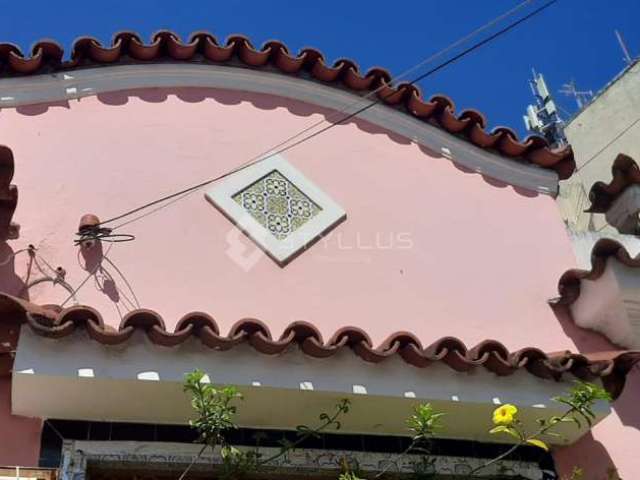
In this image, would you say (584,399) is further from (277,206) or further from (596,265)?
(277,206)

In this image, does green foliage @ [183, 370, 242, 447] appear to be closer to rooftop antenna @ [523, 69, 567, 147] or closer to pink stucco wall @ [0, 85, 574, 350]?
pink stucco wall @ [0, 85, 574, 350]

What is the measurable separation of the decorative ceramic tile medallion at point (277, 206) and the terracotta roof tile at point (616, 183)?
1722 millimetres

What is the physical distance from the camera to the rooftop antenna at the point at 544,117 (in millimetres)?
13121

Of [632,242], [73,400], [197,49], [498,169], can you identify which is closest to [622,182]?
[632,242]

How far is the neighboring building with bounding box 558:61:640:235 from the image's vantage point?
1112 cm

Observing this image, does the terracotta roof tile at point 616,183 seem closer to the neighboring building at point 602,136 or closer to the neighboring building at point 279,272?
the neighboring building at point 279,272

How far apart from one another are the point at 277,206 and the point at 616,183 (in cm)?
216

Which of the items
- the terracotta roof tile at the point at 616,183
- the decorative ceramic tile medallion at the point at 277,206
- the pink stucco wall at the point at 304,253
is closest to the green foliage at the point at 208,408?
the pink stucco wall at the point at 304,253

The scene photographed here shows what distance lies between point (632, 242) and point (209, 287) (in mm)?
2663

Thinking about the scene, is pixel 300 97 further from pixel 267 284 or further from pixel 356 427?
pixel 356 427

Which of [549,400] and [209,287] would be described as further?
[209,287]

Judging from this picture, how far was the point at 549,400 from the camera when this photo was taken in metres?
4.07

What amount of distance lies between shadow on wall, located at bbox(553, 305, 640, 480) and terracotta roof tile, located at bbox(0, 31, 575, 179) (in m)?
1.32

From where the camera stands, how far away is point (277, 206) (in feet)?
16.6
